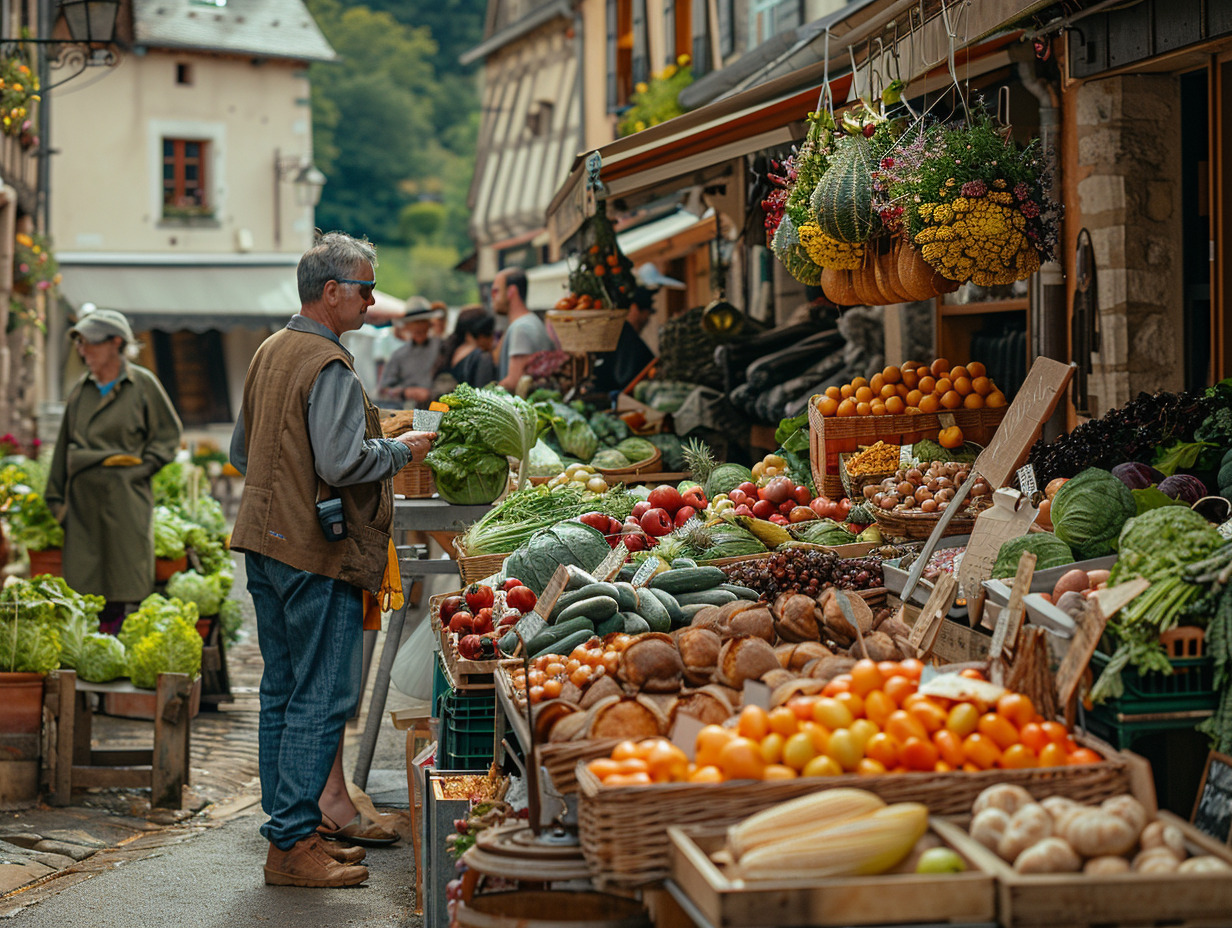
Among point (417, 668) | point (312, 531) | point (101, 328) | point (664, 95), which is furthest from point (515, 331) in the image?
point (664, 95)

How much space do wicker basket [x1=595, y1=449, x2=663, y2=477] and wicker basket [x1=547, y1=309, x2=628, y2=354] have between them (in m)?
1.35

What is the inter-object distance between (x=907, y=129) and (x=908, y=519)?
132 cm

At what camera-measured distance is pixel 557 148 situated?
21.7 metres

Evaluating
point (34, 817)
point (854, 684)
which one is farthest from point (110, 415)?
point (854, 684)

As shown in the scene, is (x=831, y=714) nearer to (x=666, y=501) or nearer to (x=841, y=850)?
(x=841, y=850)

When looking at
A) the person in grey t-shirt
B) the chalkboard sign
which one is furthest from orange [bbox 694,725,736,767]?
the person in grey t-shirt

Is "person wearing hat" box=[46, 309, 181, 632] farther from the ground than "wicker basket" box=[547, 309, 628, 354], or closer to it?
closer to it

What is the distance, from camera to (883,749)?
2725 mm

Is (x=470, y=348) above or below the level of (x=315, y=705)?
above

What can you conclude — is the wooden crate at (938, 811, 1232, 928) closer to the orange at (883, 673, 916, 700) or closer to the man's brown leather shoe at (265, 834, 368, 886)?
the orange at (883, 673, 916, 700)

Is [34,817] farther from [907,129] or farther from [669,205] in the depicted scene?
[669,205]

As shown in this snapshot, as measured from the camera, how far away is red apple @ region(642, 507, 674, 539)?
5.58 metres

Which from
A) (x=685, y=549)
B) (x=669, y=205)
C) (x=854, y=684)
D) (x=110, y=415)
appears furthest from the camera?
(x=669, y=205)

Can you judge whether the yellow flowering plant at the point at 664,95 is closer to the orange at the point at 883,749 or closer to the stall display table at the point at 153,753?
the stall display table at the point at 153,753
